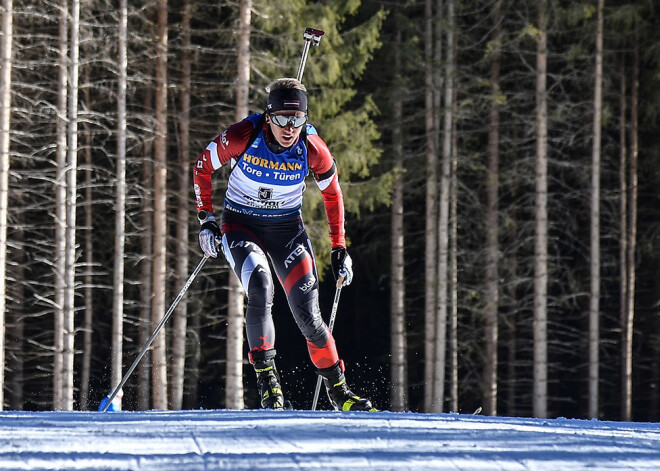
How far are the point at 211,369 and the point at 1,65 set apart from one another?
40.5 feet

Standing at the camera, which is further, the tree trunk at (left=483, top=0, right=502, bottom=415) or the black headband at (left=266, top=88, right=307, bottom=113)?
the tree trunk at (left=483, top=0, right=502, bottom=415)

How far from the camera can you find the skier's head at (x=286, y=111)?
6246mm

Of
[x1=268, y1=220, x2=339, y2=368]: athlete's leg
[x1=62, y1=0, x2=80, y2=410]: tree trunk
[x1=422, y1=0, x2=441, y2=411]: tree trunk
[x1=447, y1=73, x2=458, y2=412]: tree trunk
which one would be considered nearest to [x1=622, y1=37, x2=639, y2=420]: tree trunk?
[x1=447, y1=73, x2=458, y2=412]: tree trunk

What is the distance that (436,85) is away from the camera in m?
19.2

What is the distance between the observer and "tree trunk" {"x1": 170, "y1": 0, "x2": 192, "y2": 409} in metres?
17.0

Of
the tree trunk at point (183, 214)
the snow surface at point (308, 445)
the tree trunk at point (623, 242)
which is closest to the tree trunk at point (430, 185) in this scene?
the tree trunk at point (623, 242)

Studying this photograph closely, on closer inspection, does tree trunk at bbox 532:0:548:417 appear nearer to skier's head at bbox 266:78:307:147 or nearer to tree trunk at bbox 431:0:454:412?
tree trunk at bbox 431:0:454:412

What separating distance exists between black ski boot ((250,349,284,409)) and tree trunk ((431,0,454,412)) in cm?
1214

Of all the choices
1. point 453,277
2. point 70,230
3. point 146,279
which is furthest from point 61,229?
point 453,277

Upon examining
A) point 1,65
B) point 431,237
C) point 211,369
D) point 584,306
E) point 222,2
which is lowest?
point 211,369

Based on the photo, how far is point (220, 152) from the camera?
21.5ft

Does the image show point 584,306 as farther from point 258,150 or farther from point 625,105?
point 258,150

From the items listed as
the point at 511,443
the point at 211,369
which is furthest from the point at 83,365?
the point at 511,443

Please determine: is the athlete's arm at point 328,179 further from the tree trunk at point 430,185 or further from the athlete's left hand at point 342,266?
the tree trunk at point 430,185
